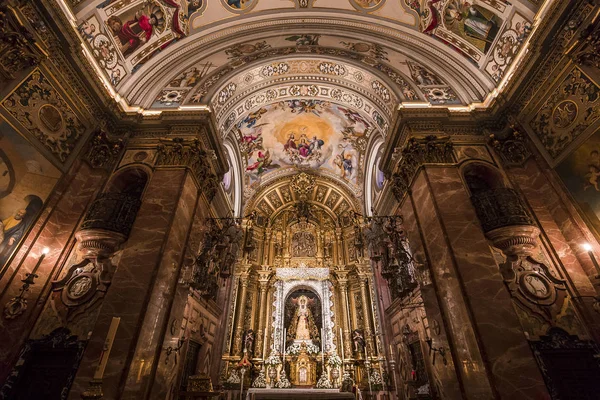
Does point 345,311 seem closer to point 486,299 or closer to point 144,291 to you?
point 486,299

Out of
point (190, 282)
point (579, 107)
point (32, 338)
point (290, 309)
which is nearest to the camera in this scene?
point (32, 338)

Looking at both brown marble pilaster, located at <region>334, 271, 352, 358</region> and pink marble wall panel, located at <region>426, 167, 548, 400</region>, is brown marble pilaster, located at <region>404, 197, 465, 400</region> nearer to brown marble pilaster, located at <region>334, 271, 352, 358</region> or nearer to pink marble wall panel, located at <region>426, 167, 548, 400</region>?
pink marble wall panel, located at <region>426, 167, 548, 400</region>

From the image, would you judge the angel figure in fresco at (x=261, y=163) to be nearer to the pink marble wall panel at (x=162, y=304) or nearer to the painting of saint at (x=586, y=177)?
the pink marble wall panel at (x=162, y=304)

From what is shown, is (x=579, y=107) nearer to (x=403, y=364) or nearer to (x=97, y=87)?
(x=403, y=364)

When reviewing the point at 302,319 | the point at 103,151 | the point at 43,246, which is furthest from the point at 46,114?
the point at 302,319

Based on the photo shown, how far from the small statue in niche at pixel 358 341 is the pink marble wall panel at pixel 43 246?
502 inches

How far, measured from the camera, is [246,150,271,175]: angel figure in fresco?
1622 cm

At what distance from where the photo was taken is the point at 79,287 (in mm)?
6566

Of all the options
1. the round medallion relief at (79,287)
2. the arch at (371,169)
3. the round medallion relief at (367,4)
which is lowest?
the round medallion relief at (79,287)

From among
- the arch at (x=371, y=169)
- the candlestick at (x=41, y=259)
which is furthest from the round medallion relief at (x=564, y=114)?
the candlestick at (x=41, y=259)

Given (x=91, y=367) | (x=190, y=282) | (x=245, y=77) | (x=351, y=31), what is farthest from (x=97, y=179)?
(x=351, y=31)

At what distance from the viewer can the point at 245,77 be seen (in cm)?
1162

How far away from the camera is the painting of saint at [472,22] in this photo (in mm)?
8734

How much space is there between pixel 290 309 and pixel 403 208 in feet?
35.1
